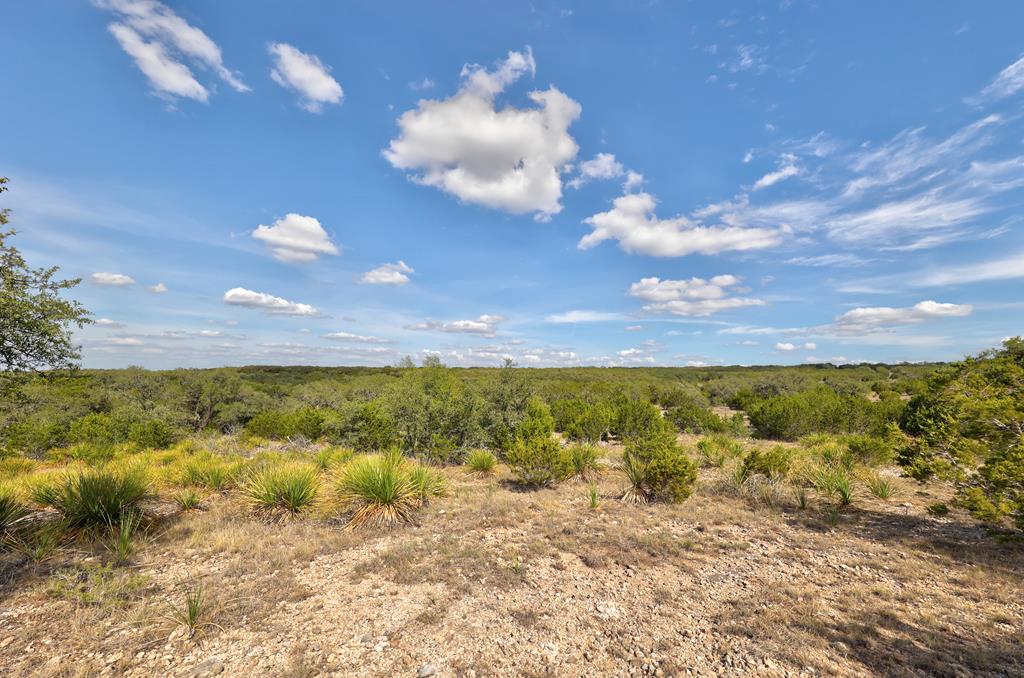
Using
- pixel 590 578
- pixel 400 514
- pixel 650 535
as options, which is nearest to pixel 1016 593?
pixel 650 535

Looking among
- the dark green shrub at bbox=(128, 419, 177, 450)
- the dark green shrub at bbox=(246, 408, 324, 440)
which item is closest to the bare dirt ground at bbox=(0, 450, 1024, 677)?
the dark green shrub at bbox=(246, 408, 324, 440)

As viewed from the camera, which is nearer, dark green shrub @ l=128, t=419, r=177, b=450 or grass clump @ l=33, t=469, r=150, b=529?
grass clump @ l=33, t=469, r=150, b=529

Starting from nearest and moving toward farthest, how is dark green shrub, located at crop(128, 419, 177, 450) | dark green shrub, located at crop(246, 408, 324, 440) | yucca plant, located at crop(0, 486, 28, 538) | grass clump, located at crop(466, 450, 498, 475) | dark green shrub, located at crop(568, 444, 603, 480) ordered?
yucca plant, located at crop(0, 486, 28, 538) → dark green shrub, located at crop(568, 444, 603, 480) → grass clump, located at crop(466, 450, 498, 475) → dark green shrub, located at crop(128, 419, 177, 450) → dark green shrub, located at crop(246, 408, 324, 440)

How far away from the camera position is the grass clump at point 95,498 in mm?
6867

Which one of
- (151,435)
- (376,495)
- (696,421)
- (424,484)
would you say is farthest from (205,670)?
(696,421)

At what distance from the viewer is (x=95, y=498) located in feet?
23.0

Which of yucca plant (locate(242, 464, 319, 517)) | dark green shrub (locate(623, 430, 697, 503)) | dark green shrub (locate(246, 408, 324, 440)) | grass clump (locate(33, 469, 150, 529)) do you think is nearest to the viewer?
grass clump (locate(33, 469, 150, 529))

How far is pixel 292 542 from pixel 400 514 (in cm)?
205

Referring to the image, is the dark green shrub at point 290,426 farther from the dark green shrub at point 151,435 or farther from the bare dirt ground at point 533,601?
the bare dirt ground at point 533,601

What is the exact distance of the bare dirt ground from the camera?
3832 millimetres

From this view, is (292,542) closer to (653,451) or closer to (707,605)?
(707,605)

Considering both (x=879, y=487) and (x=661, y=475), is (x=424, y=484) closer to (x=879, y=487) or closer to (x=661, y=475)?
(x=661, y=475)

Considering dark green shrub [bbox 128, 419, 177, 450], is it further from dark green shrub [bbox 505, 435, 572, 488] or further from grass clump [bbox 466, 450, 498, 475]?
dark green shrub [bbox 505, 435, 572, 488]

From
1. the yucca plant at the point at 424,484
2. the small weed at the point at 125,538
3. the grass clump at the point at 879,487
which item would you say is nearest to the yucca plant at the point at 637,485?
the yucca plant at the point at 424,484
